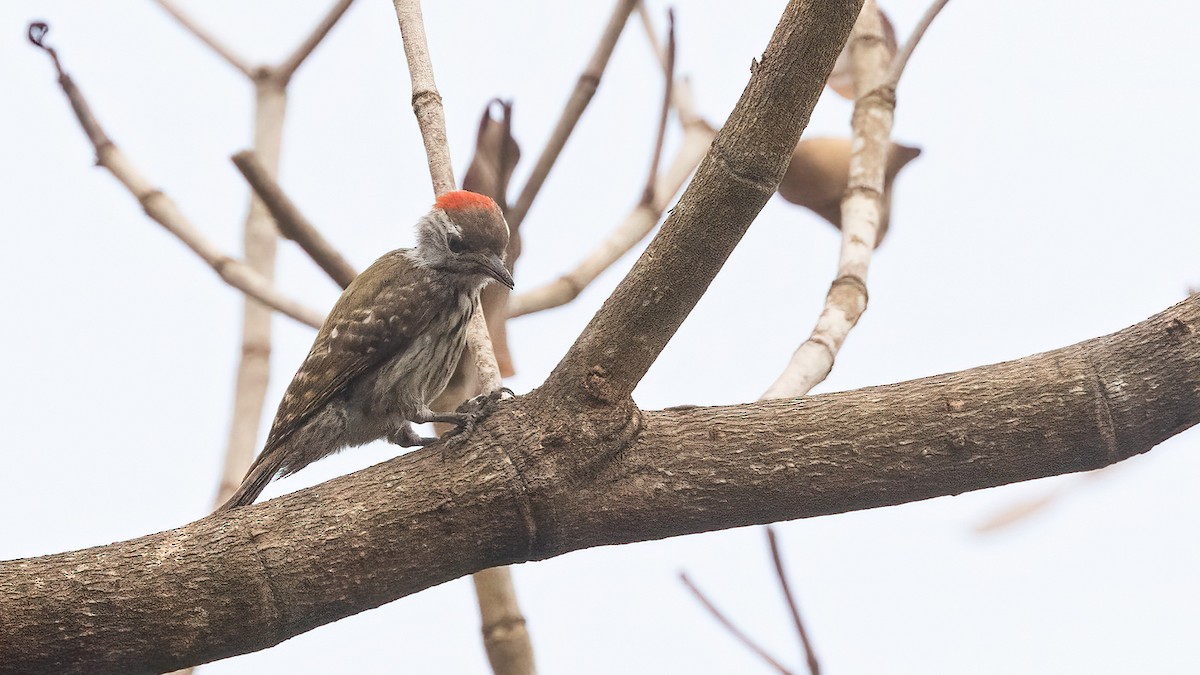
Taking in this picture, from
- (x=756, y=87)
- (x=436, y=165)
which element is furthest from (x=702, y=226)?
(x=436, y=165)

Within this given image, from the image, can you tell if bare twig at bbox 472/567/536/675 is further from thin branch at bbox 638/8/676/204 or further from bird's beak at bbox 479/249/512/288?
thin branch at bbox 638/8/676/204

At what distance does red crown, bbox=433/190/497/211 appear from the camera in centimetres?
426

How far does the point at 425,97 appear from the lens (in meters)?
4.19

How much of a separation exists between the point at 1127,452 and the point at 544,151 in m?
2.38

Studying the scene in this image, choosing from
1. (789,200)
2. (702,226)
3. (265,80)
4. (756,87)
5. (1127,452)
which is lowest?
(1127,452)

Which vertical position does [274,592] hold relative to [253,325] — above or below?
below

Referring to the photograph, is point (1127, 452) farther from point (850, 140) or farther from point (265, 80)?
point (265, 80)

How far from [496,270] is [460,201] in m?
0.27

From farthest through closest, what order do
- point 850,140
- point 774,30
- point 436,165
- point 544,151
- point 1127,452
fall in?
point 850,140 → point 544,151 → point 436,165 → point 1127,452 → point 774,30

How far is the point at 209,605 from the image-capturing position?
2967 mm

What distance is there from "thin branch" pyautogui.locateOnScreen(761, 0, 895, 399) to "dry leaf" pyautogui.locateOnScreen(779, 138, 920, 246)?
11 centimetres

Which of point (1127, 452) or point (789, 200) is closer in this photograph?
point (1127, 452)

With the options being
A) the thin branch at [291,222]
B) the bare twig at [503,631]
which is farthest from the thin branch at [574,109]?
the bare twig at [503,631]

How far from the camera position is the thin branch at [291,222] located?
409cm
